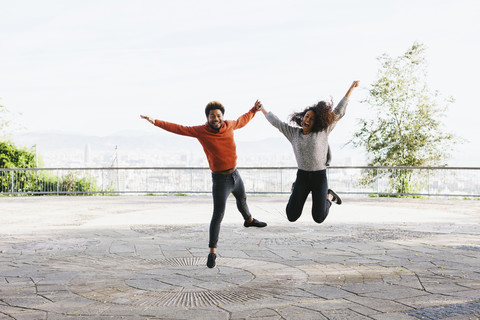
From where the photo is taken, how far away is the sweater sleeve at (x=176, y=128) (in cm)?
566

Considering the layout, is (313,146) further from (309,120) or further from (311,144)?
(309,120)

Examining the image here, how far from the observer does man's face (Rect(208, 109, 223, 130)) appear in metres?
5.55

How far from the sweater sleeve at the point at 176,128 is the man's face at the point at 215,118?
0.73 feet

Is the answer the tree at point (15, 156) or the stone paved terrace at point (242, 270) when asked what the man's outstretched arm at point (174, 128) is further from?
the tree at point (15, 156)

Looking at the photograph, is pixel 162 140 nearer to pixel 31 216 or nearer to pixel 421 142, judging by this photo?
pixel 421 142

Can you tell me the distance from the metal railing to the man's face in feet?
42.8

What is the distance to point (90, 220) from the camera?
1138 cm

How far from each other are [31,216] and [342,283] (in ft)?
31.0

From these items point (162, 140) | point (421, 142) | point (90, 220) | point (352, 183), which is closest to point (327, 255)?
point (90, 220)

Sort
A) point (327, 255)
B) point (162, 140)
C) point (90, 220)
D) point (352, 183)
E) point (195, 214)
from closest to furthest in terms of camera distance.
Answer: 1. point (327, 255)
2. point (90, 220)
3. point (195, 214)
4. point (352, 183)
5. point (162, 140)

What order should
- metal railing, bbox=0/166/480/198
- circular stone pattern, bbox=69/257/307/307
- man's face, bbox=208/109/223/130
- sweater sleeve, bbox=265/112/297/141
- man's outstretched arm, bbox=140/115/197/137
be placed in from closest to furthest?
1. circular stone pattern, bbox=69/257/307/307
2. man's face, bbox=208/109/223/130
3. man's outstretched arm, bbox=140/115/197/137
4. sweater sleeve, bbox=265/112/297/141
5. metal railing, bbox=0/166/480/198

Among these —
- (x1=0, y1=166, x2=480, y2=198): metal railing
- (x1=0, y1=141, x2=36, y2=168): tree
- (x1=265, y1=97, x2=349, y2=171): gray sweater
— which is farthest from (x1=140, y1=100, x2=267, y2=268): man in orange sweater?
(x1=0, y1=141, x2=36, y2=168): tree

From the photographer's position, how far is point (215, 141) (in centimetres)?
556

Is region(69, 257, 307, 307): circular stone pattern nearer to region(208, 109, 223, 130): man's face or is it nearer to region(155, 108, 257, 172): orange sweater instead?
region(155, 108, 257, 172): orange sweater
